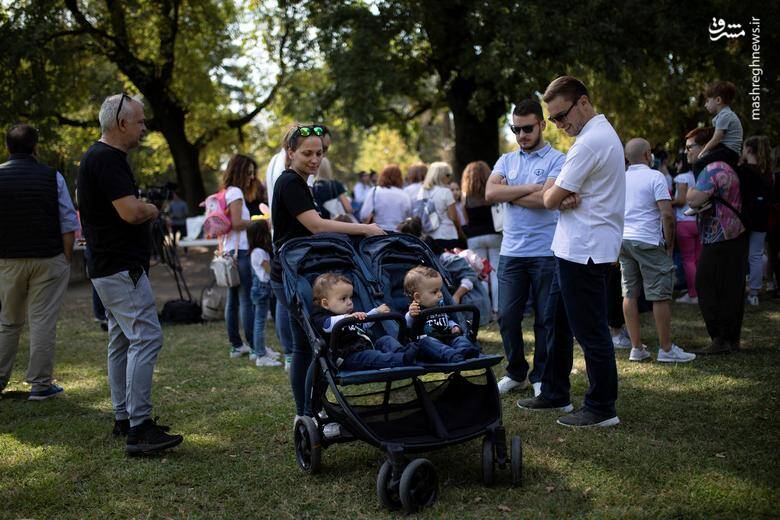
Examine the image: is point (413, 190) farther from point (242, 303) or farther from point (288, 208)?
point (288, 208)

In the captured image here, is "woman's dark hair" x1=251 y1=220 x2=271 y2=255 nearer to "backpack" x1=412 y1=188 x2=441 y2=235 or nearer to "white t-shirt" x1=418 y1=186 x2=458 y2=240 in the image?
"backpack" x1=412 y1=188 x2=441 y2=235

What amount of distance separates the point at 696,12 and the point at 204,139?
1556 cm

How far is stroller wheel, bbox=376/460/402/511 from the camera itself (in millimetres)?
3840

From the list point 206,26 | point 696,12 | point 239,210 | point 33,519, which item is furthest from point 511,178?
point 206,26

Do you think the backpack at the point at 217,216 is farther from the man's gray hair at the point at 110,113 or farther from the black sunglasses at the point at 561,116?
the black sunglasses at the point at 561,116

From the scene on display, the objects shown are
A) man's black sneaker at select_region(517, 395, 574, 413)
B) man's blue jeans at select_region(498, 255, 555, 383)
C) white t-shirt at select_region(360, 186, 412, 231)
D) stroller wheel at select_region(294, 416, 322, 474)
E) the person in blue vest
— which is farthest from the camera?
white t-shirt at select_region(360, 186, 412, 231)

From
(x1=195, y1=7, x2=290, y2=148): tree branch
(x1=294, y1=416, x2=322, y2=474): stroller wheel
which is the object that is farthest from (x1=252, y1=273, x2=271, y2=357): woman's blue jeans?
(x1=195, y1=7, x2=290, y2=148): tree branch

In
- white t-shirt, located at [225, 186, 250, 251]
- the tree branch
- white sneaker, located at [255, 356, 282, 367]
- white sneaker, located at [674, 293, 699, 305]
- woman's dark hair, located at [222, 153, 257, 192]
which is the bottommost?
white sneaker, located at [255, 356, 282, 367]

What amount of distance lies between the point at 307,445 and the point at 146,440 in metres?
1.11

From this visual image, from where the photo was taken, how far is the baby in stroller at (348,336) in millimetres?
4066

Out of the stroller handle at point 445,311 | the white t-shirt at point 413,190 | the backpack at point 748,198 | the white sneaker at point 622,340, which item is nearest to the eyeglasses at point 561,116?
the stroller handle at point 445,311

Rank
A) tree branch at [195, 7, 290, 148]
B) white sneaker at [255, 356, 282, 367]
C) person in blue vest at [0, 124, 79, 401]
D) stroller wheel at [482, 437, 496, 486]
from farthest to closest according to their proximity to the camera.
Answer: tree branch at [195, 7, 290, 148]
white sneaker at [255, 356, 282, 367]
person in blue vest at [0, 124, 79, 401]
stroller wheel at [482, 437, 496, 486]

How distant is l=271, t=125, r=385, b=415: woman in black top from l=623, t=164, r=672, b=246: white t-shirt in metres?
3.19

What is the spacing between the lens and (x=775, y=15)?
47.4ft
